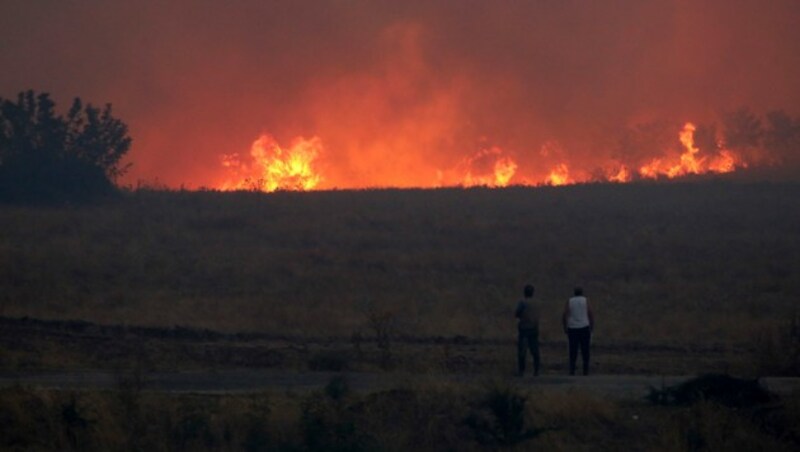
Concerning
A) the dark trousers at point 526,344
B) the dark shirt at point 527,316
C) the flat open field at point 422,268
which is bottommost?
the dark trousers at point 526,344

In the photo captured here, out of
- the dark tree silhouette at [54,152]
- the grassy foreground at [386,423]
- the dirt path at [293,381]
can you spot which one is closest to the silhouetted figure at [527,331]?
the dirt path at [293,381]

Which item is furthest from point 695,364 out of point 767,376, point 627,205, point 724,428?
point 627,205

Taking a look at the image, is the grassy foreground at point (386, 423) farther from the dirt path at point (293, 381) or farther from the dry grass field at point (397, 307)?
the dirt path at point (293, 381)

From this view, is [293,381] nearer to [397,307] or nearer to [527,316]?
[527,316]

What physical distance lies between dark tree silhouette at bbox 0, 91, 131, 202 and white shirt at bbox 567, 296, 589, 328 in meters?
43.6

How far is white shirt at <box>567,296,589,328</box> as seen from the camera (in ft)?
68.9

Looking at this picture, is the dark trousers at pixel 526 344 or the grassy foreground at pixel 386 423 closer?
the grassy foreground at pixel 386 423

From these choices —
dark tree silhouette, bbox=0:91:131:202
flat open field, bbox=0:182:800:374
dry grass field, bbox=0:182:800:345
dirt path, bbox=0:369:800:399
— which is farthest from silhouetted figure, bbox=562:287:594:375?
dark tree silhouette, bbox=0:91:131:202

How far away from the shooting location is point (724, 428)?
1548 centimetres

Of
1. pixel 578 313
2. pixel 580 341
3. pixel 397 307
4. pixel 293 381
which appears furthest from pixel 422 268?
pixel 293 381

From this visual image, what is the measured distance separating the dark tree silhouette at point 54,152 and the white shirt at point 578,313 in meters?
43.6

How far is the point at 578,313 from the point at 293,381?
17.2 ft

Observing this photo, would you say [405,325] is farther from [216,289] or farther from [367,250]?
[367,250]

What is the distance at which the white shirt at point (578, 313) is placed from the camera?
827 inches
